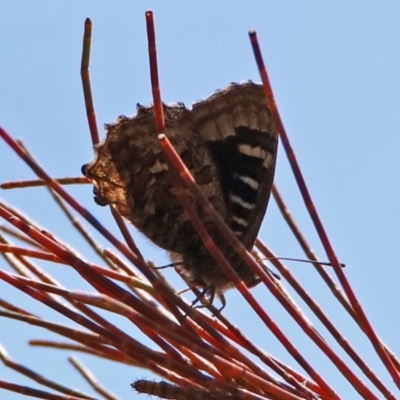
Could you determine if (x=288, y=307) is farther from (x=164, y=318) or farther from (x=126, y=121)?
(x=126, y=121)

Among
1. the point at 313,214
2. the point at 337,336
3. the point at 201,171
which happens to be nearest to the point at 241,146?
the point at 201,171

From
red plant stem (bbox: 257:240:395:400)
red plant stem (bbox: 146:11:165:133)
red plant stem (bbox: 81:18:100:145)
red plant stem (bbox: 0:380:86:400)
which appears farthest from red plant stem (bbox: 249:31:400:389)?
red plant stem (bbox: 0:380:86:400)

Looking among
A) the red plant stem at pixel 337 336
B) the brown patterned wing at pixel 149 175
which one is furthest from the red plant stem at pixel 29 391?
the brown patterned wing at pixel 149 175

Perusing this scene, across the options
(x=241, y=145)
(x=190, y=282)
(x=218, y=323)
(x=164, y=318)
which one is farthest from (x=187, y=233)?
(x=164, y=318)

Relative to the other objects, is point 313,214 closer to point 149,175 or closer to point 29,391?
point 29,391

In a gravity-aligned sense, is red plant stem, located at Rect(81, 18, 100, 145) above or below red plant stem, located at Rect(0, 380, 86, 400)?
above

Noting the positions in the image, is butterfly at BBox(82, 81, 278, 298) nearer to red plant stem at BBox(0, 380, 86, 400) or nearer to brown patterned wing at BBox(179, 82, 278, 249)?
brown patterned wing at BBox(179, 82, 278, 249)

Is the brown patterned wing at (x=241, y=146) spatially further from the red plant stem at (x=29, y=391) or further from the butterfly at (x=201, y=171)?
the red plant stem at (x=29, y=391)
